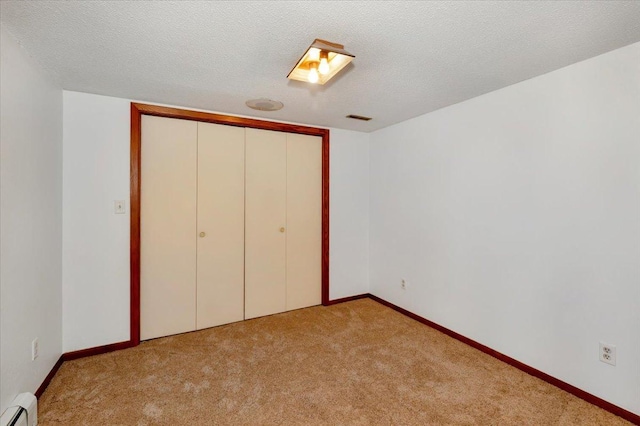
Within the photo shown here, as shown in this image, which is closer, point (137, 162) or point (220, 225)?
point (137, 162)

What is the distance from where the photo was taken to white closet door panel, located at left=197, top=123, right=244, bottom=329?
2.98 metres

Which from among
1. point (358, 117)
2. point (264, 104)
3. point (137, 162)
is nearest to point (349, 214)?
point (358, 117)

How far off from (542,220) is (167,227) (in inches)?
127

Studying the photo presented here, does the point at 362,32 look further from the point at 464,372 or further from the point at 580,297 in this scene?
the point at 464,372

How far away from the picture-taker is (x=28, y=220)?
1.84 meters

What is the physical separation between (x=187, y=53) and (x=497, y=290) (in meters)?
2.94

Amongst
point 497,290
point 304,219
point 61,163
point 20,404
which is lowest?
point 20,404

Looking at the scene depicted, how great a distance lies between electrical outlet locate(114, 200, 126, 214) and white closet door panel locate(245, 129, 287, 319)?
1.14 metres

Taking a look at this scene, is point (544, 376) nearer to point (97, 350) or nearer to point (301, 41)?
point (301, 41)

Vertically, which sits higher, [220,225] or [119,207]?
[119,207]

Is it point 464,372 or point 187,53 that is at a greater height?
point 187,53

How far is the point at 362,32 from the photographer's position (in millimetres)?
1574

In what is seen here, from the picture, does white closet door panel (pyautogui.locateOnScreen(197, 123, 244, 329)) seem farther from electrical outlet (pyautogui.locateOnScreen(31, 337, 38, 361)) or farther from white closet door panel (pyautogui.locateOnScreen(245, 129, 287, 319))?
electrical outlet (pyautogui.locateOnScreen(31, 337, 38, 361))

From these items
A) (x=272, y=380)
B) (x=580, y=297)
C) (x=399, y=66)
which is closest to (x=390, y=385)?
(x=272, y=380)
